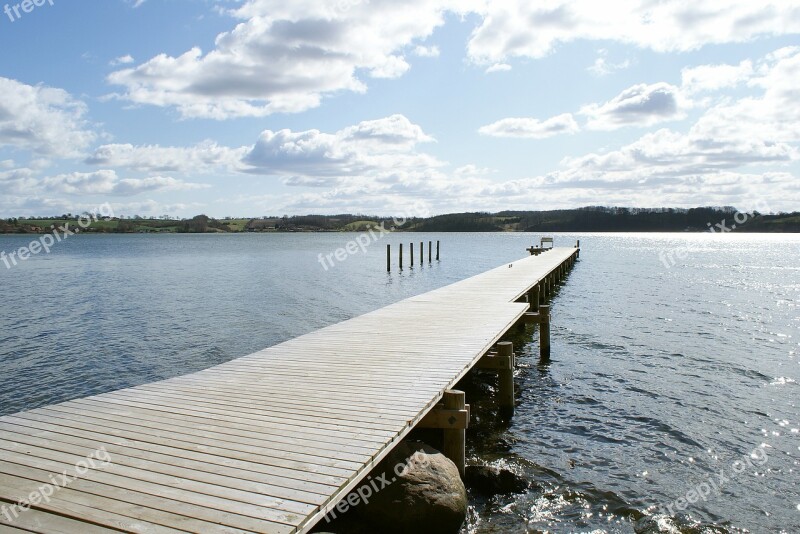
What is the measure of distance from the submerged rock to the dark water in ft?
0.64

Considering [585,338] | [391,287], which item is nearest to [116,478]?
[585,338]

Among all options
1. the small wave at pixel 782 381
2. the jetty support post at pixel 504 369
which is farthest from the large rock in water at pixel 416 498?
the small wave at pixel 782 381

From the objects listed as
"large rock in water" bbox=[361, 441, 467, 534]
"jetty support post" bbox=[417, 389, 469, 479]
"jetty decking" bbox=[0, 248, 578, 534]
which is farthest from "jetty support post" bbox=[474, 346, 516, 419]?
"large rock in water" bbox=[361, 441, 467, 534]

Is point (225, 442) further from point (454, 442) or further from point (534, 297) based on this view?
point (534, 297)

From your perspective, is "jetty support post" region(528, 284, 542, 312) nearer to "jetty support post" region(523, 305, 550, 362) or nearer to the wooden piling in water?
"jetty support post" region(523, 305, 550, 362)

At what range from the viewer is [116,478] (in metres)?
4.56

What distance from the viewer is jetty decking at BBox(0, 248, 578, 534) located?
13.3 feet

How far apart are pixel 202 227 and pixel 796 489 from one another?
7659 inches

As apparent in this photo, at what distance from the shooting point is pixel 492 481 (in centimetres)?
753

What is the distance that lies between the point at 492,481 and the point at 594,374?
6.98m

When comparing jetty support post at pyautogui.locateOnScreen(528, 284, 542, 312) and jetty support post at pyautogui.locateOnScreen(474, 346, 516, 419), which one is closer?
jetty support post at pyautogui.locateOnScreen(474, 346, 516, 419)

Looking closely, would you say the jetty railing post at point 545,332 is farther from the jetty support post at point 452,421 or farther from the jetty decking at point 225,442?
the jetty support post at point 452,421

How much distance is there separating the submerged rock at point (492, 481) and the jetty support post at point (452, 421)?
1.01 ft

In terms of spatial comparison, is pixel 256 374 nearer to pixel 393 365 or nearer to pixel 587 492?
pixel 393 365
